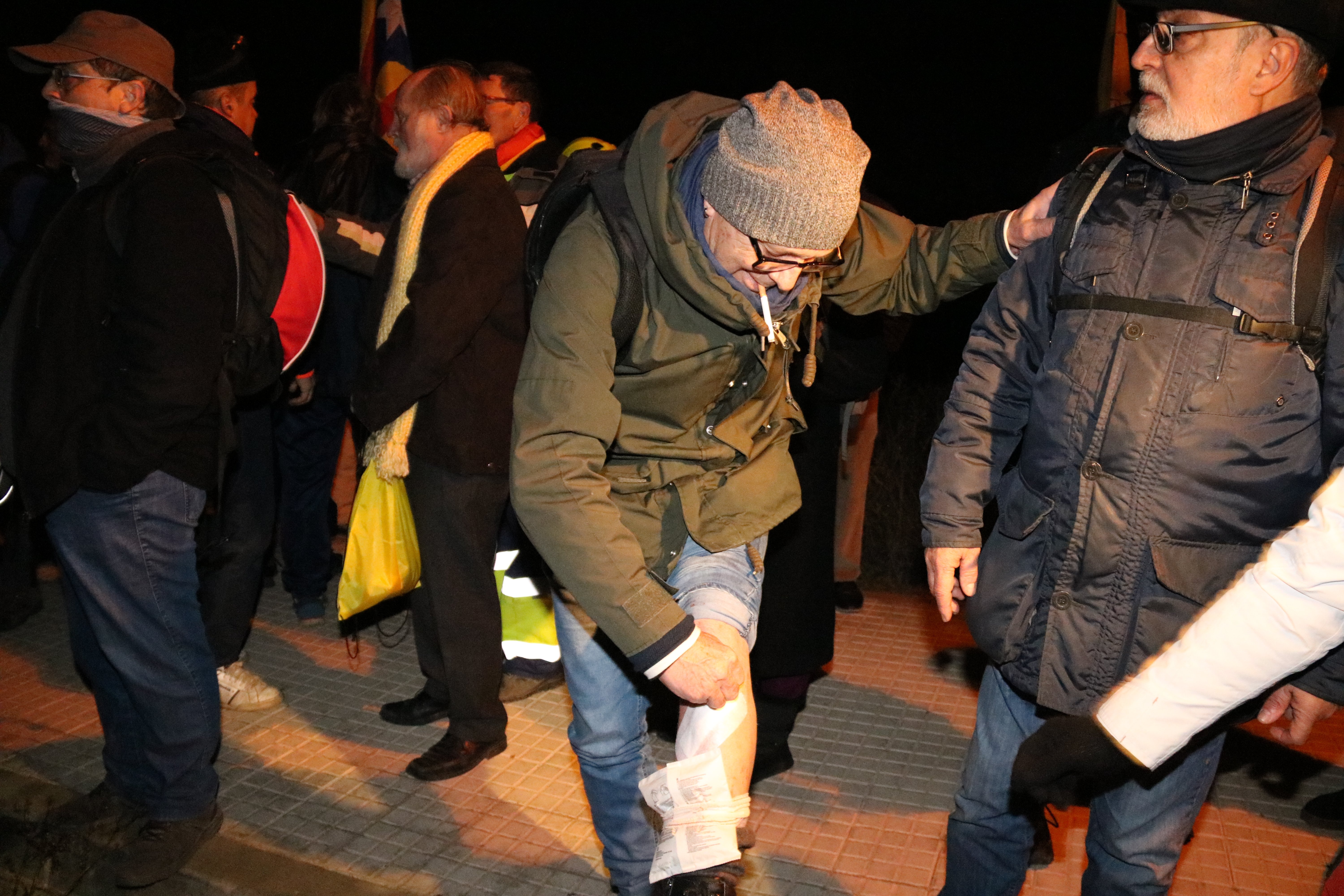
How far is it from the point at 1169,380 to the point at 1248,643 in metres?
0.80

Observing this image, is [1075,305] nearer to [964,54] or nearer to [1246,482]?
[1246,482]

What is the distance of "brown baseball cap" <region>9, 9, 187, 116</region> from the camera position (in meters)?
3.53

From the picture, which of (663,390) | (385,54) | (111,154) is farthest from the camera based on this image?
(385,54)

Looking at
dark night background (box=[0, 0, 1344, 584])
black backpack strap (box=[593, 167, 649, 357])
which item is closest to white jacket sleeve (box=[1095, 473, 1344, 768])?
black backpack strap (box=[593, 167, 649, 357])

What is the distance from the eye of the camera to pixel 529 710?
4812 millimetres

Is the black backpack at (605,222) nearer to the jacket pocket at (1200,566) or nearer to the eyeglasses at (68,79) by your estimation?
the jacket pocket at (1200,566)

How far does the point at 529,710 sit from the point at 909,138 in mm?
9203

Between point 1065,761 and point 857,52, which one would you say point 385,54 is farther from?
point 1065,761

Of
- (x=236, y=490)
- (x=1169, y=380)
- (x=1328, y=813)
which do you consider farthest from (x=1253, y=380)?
(x=236, y=490)

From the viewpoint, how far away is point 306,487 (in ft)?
19.5

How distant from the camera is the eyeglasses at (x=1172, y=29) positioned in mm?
2350

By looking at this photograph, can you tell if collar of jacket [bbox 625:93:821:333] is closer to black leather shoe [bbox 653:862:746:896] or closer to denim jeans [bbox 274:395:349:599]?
black leather shoe [bbox 653:862:746:896]

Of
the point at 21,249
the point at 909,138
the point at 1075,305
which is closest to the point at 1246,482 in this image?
the point at 1075,305

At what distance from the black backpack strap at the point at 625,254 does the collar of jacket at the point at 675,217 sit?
2cm
